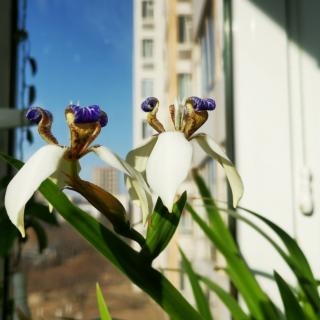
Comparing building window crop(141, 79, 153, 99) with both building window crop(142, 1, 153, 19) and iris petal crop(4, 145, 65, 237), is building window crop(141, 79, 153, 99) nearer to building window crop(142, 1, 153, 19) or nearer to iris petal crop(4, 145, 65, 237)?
building window crop(142, 1, 153, 19)

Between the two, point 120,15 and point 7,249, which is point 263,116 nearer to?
point 120,15

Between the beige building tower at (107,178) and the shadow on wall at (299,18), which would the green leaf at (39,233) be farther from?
the shadow on wall at (299,18)

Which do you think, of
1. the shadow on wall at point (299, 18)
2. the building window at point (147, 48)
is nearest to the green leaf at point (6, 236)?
the building window at point (147, 48)

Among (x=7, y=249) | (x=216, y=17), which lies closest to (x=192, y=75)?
(x=216, y=17)

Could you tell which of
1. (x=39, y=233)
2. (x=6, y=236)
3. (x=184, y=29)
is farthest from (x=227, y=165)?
(x=184, y=29)

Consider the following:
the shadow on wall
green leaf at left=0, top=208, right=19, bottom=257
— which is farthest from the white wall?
green leaf at left=0, top=208, right=19, bottom=257
